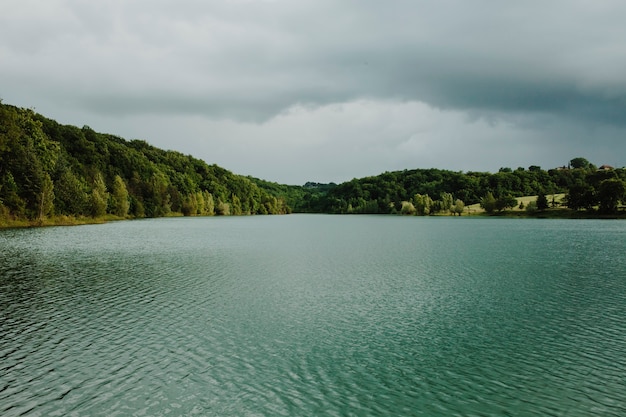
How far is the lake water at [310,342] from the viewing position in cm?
1304

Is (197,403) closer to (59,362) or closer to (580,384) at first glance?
(59,362)

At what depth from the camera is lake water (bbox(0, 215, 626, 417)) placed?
13039mm

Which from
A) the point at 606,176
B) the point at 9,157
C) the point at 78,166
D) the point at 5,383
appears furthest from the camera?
the point at 606,176

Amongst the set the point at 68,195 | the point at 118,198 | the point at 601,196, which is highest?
the point at 118,198

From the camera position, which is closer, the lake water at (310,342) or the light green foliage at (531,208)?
the lake water at (310,342)

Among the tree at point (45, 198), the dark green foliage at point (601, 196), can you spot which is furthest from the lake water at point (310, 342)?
the dark green foliage at point (601, 196)

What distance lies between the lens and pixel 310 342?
18.8 metres

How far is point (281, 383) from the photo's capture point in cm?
1444

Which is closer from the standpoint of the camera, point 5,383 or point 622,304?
point 5,383

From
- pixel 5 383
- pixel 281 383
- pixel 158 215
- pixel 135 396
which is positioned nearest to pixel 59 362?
→ pixel 5 383

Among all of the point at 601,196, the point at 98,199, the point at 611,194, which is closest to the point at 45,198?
the point at 98,199

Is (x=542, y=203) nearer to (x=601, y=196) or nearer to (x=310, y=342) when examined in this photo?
(x=601, y=196)

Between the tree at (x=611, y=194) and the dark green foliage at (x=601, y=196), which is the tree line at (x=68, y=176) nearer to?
the tree at (x=611, y=194)

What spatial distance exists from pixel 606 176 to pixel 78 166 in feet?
724
